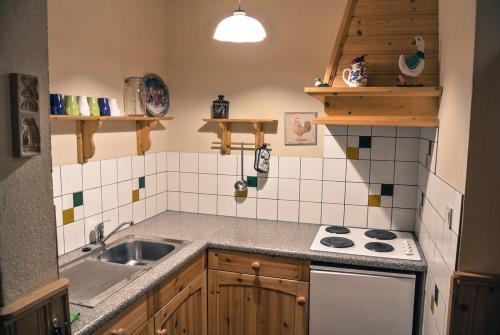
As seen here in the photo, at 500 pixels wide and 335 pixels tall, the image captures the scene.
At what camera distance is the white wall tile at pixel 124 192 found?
245cm

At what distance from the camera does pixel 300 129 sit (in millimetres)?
2633

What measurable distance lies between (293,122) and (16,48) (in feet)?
5.86

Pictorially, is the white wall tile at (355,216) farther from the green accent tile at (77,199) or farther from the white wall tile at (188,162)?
the green accent tile at (77,199)

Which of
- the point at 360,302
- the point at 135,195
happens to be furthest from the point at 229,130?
the point at 360,302

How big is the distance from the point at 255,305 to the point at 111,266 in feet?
2.70

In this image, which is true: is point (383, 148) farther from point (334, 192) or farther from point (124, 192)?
point (124, 192)

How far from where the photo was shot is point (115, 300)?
1.59 metres

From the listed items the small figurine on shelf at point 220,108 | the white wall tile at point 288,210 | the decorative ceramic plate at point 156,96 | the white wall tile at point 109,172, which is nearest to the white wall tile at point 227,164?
the small figurine on shelf at point 220,108

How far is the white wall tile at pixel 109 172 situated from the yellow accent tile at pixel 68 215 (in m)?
0.27

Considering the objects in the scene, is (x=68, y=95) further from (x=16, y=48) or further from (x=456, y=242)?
(x=456, y=242)

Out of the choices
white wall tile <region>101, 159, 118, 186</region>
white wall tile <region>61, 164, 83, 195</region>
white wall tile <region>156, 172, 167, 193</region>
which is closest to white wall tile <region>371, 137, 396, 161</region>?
white wall tile <region>156, 172, 167, 193</region>

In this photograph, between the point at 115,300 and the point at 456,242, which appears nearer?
the point at 456,242

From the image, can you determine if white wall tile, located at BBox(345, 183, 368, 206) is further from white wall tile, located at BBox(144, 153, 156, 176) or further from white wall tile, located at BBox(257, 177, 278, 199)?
white wall tile, located at BBox(144, 153, 156, 176)

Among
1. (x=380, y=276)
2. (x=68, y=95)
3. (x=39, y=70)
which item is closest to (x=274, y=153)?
(x=380, y=276)
